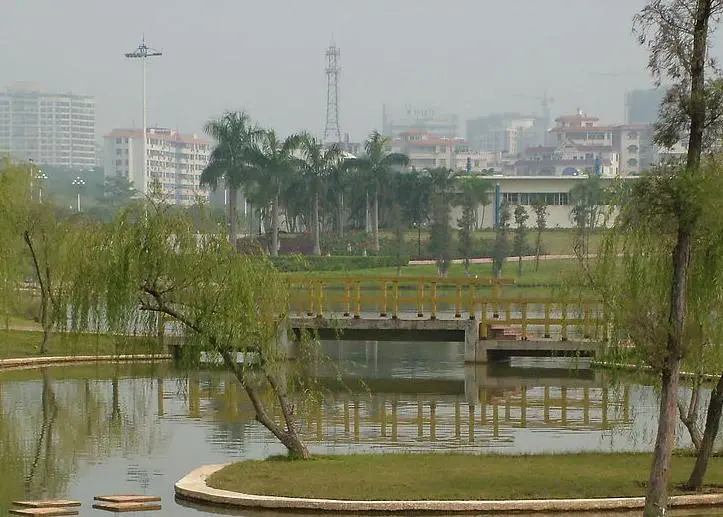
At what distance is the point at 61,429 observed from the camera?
103 ft

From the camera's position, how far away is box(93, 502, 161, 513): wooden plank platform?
872 inches

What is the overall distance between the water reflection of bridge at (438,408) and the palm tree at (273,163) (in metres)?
58.4

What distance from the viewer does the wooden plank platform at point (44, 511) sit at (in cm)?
2142

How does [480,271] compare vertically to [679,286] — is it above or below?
above

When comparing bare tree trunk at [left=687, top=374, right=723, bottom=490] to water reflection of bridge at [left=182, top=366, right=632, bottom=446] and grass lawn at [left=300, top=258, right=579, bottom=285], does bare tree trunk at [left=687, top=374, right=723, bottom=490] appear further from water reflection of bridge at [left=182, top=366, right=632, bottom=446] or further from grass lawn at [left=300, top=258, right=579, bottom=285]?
grass lawn at [left=300, top=258, right=579, bottom=285]

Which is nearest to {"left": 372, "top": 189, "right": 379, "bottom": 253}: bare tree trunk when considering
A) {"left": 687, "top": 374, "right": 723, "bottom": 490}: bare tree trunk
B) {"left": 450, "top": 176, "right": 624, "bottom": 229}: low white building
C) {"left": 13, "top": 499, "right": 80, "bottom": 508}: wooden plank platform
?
{"left": 450, "top": 176, "right": 624, "bottom": 229}: low white building

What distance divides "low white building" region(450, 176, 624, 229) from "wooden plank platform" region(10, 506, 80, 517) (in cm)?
9533

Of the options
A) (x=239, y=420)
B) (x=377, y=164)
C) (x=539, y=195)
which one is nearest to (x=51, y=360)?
(x=239, y=420)

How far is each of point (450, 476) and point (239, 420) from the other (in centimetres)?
1021

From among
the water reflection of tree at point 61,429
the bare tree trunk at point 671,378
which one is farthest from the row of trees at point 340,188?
the bare tree trunk at point 671,378

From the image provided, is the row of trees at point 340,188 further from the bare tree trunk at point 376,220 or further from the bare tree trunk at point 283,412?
the bare tree trunk at point 283,412

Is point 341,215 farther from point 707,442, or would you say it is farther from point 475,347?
point 707,442

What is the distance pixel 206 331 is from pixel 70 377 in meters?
17.2

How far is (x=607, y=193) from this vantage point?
3069cm
